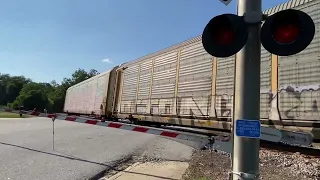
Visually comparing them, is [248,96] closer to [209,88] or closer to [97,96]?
[209,88]

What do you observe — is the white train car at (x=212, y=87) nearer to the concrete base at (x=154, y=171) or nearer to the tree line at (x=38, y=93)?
the concrete base at (x=154, y=171)

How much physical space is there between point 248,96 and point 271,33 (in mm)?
605

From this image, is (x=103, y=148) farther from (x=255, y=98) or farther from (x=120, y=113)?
(x=255, y=98)

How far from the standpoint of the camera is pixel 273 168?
707 centimetres

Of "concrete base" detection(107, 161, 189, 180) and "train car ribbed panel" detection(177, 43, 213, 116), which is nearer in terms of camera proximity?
"concrete base" detection(107, 161, 189, 180)

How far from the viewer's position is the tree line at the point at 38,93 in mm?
87812

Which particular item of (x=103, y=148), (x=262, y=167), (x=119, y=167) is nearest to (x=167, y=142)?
(x=103, y=148)

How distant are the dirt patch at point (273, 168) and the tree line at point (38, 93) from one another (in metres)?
84.2

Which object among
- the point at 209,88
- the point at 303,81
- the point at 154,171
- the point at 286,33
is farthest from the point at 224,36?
the point at 209,88

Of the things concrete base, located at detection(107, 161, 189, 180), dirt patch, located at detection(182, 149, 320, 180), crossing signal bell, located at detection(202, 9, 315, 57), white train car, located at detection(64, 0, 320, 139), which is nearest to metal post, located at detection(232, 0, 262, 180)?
crossing signal bell, located at detection(202, 9, 315, 57)

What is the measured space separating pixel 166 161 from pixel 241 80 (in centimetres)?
666

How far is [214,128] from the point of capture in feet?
27.0

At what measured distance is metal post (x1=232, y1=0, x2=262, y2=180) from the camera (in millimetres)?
2896

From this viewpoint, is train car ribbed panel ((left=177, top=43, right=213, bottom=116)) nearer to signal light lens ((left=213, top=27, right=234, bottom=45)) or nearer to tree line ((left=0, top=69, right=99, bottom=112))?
signal light lens ((left=213, top=27, right=234, bottom=45))
